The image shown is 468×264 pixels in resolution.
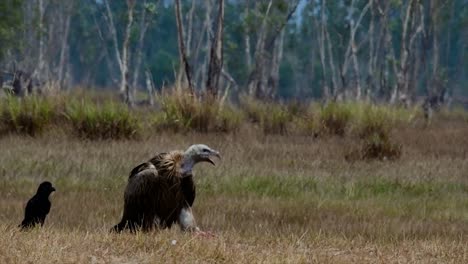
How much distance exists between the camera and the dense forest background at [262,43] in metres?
35.9

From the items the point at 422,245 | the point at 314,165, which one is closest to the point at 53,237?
the point at 422,245

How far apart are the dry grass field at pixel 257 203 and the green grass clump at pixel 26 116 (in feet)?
1.97

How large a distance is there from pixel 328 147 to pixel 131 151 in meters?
3.51

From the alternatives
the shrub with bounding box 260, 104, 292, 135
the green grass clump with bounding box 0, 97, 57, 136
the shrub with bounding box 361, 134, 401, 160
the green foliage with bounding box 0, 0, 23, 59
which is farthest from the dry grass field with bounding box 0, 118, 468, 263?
the green foliage with bounding box 0, 0, 23, 59

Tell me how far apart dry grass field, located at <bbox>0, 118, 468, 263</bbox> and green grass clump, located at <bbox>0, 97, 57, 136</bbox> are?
0.60m

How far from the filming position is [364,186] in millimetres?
10289

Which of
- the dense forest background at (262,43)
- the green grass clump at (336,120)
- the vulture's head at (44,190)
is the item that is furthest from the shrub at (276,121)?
the vulture's head at (44,190)

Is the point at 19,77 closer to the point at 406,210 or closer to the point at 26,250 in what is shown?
the point at 406,210

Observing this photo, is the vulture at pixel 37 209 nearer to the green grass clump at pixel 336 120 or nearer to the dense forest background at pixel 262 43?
the green grass clump at pixel 336 120

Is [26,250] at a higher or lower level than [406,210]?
higher

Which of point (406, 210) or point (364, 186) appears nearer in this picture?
point (406, 210)

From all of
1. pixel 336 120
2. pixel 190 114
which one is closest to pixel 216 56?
pixel 190 114

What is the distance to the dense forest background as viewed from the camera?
35875 mm

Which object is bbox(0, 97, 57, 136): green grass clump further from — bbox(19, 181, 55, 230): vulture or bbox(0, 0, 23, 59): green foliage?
bbox(0, 0, 23, 59): green foliage
